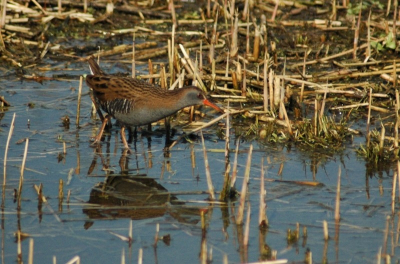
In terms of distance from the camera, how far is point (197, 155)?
23.8ft

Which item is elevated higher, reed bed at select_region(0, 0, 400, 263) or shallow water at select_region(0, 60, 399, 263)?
reed bed at select_region(0, 0, 400, 263)

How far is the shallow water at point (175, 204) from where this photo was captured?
511 cm

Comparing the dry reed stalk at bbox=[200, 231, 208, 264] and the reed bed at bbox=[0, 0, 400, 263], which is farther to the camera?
the reed bed at bbox=[0, 0, 400, 263]

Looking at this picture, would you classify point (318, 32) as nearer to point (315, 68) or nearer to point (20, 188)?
point (315, 68)

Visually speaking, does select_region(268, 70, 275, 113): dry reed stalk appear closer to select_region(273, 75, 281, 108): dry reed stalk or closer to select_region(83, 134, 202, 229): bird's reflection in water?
select_region(273, 75, 281, 108): dry reed stalk

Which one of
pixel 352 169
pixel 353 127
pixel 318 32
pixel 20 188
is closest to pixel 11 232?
pixel 20 188

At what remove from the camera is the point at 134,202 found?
6.00 m

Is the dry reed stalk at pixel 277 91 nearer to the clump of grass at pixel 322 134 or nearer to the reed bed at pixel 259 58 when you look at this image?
the reed bed at pixel 259 58

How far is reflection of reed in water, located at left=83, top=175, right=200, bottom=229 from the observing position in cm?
570

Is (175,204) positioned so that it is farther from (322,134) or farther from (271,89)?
(271,89)

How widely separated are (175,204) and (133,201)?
358mm

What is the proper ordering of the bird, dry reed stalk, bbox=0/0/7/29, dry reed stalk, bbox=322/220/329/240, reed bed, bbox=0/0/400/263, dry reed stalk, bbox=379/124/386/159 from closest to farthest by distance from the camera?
dry reed stalk, bbox=322/220/329/240
dry reed stalk, bbox=379/124/386/159
the bird
reed bed, bbox=0/0/400/263
dry reed stalk, bbox=0/0/7/29

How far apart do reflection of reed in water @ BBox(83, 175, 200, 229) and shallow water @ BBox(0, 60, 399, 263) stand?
0.05 ft

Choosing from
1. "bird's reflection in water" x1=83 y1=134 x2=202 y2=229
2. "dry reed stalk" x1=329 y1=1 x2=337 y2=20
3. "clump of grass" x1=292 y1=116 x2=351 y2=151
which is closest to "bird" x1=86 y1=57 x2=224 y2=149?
"bird's reflection in water" x1=83 y1=134 x2=202 y2=229
